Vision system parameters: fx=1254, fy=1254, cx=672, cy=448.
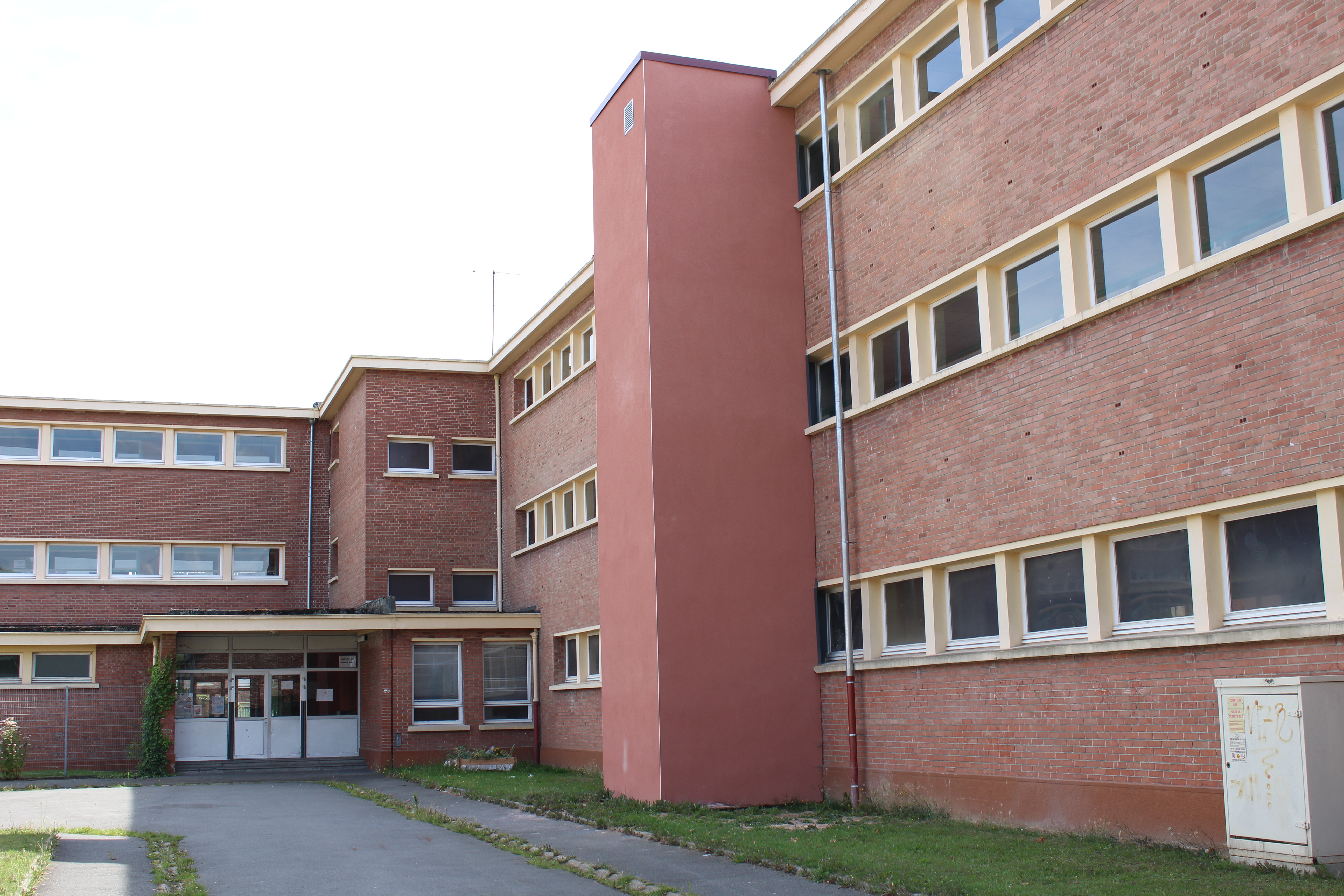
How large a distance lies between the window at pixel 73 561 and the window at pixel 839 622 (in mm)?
21840

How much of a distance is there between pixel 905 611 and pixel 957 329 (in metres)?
3.38

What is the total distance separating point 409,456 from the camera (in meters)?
29.6

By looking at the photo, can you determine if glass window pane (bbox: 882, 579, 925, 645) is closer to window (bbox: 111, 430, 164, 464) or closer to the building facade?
the building facade

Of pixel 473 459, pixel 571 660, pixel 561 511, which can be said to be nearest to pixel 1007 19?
pixel 561 511

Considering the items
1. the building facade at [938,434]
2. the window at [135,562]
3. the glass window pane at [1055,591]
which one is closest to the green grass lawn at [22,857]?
the building facade at [938,434]

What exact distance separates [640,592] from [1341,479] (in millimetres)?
8868

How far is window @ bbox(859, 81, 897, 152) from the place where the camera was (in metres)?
15.6

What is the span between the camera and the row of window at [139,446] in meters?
31.0

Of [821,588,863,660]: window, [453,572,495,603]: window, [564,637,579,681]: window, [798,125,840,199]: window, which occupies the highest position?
[798,125,840,199]: window

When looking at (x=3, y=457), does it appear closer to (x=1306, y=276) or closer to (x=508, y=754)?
(x=508, y=754)

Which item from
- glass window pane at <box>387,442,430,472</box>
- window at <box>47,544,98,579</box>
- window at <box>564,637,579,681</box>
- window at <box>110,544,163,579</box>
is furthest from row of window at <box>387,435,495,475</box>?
window at <box>47,544,98,579</box>

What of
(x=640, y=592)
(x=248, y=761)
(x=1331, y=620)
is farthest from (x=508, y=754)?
(x=1331, y=620)

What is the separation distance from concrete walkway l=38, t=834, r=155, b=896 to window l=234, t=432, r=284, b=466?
20657 mm

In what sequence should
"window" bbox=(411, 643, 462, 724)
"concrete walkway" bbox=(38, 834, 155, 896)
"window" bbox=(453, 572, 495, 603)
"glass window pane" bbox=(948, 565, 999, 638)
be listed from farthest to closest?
"window" bbox=(453, 572, 495, 603), "window" bbox=(411, 643, 462, 724), "glass window pane" bbox=(948, 565, 999, 638), "concrete walkway" bbox=(38, 834, 155, 896)
